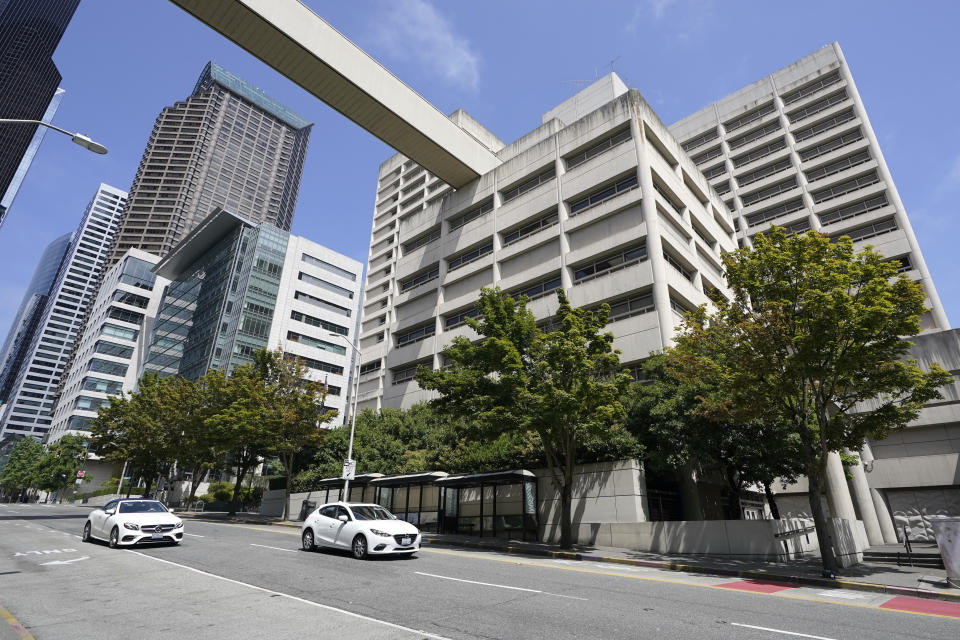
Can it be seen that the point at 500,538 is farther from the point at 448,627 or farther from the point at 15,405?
the point at 15,405

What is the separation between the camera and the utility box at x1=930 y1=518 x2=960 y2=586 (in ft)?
37.3

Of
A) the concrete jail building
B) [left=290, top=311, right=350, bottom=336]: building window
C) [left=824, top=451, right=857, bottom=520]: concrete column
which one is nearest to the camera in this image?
[left=824, top=451, right=857, bottom=520]: concrete column

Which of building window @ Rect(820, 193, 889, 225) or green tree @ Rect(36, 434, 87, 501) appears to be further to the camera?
green tree @ Rect(36, 434, 87, 501)

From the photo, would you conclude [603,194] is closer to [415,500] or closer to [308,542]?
[415,500]

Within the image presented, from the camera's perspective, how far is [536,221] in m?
41.7

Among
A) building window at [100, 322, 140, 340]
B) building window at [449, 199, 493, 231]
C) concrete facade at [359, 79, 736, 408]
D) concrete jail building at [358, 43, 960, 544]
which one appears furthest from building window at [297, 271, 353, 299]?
building window at [449, 199, 493, 231]

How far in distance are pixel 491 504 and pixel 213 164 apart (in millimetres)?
173263

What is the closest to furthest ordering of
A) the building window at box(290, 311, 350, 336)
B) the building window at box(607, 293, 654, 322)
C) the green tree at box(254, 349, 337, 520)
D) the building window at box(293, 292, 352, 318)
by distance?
the green tree at box(254, 349, 337, 520) < the building window at box(607, 293, 654, 322) < the building window at box(290, 311, 350, 336) < the building window at box(293, 292, 352, 318)

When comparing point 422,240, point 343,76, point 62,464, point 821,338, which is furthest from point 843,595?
point 62,464

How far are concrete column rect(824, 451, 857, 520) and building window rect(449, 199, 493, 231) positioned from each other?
3223cm

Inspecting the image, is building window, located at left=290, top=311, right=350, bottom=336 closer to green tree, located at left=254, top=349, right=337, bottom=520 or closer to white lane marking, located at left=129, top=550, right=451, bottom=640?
green tree, located at left=254, top=349, right=337, bottom=520

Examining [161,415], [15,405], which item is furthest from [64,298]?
[161,415]

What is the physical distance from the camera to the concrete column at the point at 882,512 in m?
30.3

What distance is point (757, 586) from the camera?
455 inches
